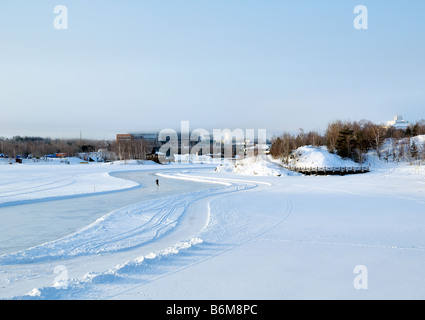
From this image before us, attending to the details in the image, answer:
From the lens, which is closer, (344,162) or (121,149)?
(344,162)

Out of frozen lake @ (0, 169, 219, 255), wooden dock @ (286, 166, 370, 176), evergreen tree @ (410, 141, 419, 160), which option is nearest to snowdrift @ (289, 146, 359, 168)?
wooden dock @ (286, 166, 370, 176)

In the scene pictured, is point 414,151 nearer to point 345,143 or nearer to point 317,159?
point 345,143

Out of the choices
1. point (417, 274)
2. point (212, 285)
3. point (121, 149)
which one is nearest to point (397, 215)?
point (417, 274)

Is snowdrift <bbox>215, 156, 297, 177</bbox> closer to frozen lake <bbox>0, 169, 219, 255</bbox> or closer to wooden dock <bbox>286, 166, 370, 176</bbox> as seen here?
wooden dock <bbox>286, 166, 370, 176</bbox>

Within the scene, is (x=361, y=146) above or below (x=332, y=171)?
above

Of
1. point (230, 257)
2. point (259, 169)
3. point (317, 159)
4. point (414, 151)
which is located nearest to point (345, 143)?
point (317, 159)

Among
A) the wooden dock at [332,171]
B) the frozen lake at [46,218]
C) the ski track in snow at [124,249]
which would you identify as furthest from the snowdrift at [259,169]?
the ski track in snow at [124,249]

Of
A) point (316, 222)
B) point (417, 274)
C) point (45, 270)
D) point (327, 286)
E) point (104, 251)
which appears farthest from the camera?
point (316, 222)

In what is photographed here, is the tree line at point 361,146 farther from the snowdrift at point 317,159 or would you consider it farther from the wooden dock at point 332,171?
the wooden dock at point 332,171

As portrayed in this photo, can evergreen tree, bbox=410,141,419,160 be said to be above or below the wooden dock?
above

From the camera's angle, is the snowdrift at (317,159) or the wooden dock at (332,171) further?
the snowdrift at (317,159)

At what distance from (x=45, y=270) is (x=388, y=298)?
573 centimetres

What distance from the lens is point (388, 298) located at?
4.34m
